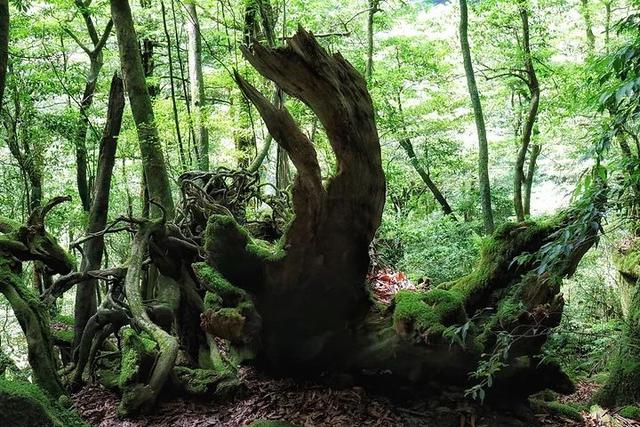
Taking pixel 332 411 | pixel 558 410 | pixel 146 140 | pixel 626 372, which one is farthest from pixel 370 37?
pixel 332 411

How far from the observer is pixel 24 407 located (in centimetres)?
311

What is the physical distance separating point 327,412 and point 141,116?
4.29 meters

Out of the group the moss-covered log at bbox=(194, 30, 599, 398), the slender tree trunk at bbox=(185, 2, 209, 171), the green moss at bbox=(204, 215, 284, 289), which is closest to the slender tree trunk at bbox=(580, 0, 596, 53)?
the slender tree trunk at bbox=(185, 2, 209, 171)

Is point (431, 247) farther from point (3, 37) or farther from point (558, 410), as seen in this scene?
point (3, 37)

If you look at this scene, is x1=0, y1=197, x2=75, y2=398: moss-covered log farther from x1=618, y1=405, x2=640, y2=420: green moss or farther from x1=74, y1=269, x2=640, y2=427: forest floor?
x1=618, y1=405, x2=640, y2=420: green moss

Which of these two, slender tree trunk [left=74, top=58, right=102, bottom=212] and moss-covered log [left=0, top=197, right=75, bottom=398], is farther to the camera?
slender tree trunk [left=74, top=58, right=102, bottom=212]

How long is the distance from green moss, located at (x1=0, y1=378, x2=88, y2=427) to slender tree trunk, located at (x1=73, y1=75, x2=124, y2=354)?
2052 mm

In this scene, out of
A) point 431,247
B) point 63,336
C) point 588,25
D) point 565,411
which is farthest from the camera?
point 588,25

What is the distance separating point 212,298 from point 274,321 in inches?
25.8

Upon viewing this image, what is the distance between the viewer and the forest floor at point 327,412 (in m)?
3.96

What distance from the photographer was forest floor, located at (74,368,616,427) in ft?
13.0

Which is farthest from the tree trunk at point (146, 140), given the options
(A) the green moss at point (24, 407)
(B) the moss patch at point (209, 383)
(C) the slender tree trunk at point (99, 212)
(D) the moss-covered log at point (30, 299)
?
(A) the green moss at point (24, 407)

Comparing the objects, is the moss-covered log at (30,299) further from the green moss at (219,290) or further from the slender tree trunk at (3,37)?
the green moss at (219,290)

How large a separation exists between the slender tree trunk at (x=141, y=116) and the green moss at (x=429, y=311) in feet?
10.9
